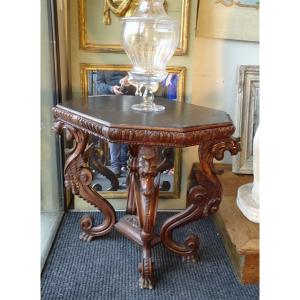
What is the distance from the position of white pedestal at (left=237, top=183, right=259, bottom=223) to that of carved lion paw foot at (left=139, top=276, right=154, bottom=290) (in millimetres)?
466

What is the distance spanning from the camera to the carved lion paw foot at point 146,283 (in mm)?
1230

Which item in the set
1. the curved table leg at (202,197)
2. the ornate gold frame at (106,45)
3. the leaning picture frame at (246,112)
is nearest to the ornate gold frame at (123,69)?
the ornate gold frame at (106,45)

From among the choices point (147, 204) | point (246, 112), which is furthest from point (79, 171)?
point (246, 112)

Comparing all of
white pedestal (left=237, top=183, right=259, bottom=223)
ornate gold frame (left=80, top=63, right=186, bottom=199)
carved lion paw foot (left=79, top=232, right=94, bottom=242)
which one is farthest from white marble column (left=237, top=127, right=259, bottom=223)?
carved lion paw foot (left=79, top=232, right=94, bottom=242)

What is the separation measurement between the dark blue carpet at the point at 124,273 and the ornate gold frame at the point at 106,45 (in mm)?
783

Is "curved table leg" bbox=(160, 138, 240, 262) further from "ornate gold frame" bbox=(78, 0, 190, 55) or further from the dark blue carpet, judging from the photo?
"ornate gold frame" bbox=(78, 0, 190, 55)

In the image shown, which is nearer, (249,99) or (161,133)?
(161,133)

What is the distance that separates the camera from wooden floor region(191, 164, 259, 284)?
126 cm

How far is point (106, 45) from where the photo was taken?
5.06 ft

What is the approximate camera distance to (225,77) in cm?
175
